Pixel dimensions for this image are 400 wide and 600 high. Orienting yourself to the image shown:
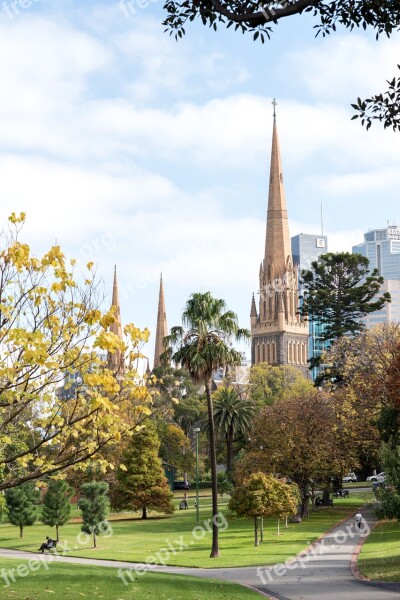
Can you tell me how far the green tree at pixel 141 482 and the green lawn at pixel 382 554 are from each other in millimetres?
17747

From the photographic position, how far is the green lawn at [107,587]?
21672 mm

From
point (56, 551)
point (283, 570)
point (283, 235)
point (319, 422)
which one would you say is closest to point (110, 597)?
point (283, 570)

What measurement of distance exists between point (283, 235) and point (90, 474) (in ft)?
241

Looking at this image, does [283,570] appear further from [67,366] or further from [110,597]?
[67,366]

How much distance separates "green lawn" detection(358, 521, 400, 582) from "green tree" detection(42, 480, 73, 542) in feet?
55.8

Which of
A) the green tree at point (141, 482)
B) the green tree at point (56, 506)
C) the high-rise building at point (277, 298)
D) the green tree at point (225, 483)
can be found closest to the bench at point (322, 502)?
the green tree at point (225, 483)

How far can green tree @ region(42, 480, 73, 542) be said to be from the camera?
47.4 metres

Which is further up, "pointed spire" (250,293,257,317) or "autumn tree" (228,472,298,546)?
"pointed spire" (250,293,257,317)

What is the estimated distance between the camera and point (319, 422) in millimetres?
50531

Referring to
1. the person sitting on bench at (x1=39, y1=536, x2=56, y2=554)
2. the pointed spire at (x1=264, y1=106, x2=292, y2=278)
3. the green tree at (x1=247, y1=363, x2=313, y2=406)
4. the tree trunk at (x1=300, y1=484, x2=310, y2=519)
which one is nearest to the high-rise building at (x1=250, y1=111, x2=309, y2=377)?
the pointed spire at (x1=264, y1=106, x2=292, y2=278)

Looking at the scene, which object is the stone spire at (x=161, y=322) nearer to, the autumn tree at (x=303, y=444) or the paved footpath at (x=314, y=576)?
the autumn tree at (x=303, y=444)

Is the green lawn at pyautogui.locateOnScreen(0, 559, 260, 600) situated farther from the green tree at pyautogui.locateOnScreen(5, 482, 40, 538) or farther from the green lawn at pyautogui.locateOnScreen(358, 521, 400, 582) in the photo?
the green tree at pyautogui.locateOnScreen(5, 482, 40, 538)

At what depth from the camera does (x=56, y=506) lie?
4756 cm

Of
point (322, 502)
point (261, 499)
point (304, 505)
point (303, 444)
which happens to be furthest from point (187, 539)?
point (322, 502)
